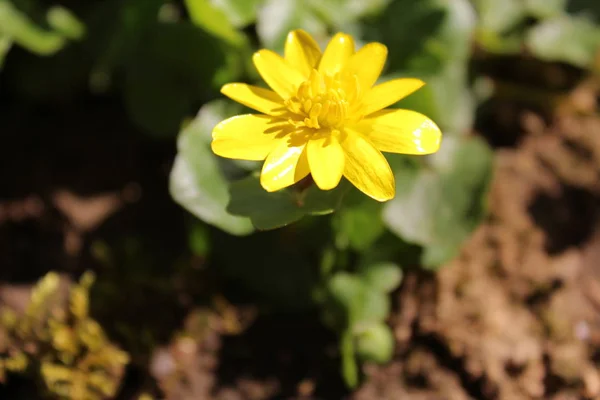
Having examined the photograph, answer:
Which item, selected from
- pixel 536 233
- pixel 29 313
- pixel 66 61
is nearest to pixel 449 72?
pixel 536 233

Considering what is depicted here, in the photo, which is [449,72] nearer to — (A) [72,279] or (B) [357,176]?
(B) [357,176]

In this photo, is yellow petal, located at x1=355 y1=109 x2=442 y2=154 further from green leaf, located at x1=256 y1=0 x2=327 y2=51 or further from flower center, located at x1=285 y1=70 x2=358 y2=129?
green leaf, located at x1=256 y1=0 x2=327 y2=51

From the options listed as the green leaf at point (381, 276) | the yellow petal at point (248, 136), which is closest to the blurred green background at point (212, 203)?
the green leaf at point (381, 276)

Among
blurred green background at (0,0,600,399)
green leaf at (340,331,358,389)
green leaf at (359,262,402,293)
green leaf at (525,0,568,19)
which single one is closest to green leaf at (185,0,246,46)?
blurred green background at (0,0,600,399)

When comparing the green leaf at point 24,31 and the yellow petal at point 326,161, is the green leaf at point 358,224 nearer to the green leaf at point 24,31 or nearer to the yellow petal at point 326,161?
the yellow petal at point 326,161

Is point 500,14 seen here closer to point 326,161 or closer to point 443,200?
point 443,200

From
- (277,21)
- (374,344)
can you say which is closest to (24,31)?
(277,21)
